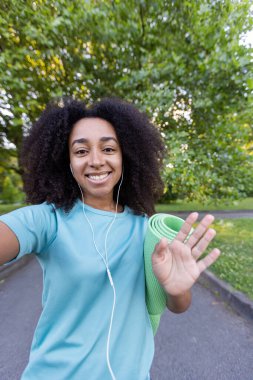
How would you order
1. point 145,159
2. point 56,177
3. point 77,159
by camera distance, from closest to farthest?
1. point 77,159
2. point 56,177
3. point 145,159

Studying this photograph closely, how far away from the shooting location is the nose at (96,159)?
121 centimetres

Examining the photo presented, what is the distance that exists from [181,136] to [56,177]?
3154mm

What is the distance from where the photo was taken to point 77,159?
1.25 m

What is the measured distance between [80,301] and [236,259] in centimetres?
473

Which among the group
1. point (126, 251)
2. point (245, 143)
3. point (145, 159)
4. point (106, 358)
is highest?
point (245, 143)


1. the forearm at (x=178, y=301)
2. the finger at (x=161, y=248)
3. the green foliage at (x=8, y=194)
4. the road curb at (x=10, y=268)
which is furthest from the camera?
the green foliage at (x=8, y=194)

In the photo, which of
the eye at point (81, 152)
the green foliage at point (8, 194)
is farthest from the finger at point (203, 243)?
the green foliage at point (8, 194)

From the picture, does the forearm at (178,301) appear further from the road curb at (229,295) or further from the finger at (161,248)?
the road curb at (229,295)

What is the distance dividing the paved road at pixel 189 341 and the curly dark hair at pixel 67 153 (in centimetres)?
166

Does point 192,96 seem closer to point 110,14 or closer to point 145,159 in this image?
point 110,14

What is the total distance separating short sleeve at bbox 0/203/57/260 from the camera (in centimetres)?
99

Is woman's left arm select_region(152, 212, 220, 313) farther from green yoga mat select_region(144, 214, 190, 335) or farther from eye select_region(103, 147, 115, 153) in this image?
eye select_region(103, 147, 115, 153)

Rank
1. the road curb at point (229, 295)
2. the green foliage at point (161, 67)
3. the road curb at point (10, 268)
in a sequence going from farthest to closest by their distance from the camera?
the road curb at point (10, 268), the green foliage at point (161, 67), the road curb at point (229, 295)

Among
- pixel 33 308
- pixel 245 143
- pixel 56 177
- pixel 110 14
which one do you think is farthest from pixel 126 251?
pixel 245 143
